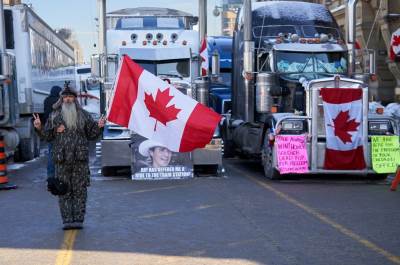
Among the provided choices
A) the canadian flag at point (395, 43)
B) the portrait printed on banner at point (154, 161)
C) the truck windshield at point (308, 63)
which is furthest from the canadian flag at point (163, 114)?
the canadian flag at point (395, 43)

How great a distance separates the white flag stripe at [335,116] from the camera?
13273 millimetres

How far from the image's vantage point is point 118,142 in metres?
14.1

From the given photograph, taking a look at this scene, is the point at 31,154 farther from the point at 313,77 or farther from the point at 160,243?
the point at 160,243

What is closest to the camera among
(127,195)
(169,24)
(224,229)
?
(224,229)

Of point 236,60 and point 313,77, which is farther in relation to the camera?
point 236,60

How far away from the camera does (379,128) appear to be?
44.6ft

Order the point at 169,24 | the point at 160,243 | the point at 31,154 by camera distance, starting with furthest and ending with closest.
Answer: the point at 31,154
the point at 169,24
the point at 160,243

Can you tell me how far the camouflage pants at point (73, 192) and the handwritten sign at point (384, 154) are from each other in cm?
629

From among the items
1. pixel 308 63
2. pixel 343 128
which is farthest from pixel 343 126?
pixel 308 63

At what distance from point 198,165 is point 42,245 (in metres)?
6.76

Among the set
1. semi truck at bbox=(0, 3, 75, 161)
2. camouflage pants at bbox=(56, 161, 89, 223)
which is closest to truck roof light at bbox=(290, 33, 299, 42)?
semi truck at bbox=(0, 3, 75, 161)

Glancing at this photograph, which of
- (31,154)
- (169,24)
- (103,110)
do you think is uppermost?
(169,24)

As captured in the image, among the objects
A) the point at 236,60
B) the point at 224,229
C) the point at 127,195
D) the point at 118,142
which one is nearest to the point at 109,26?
the point at 236,60

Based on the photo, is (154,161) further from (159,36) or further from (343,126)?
(159,36)
